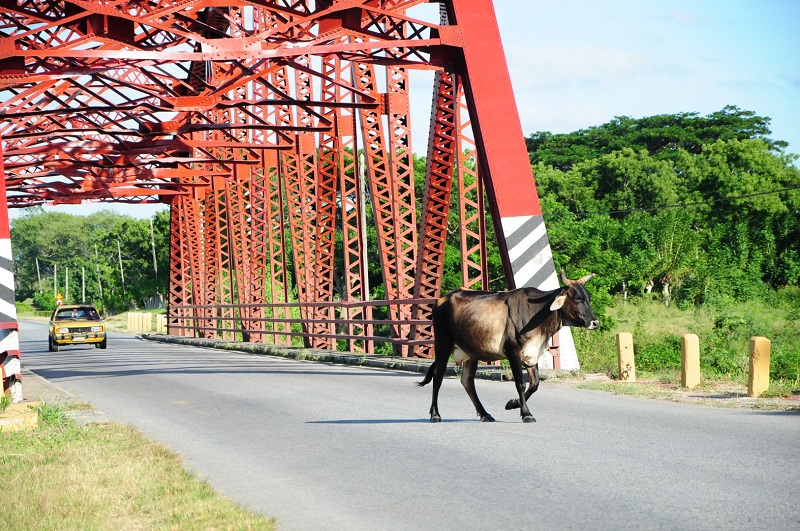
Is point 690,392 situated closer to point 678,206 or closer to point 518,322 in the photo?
point 518,322

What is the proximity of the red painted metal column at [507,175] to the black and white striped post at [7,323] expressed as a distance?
21.9 feet

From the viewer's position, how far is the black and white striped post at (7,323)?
13.9 metres

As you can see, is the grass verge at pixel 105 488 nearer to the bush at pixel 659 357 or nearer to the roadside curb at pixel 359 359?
the roadside curb at pixel 359 359

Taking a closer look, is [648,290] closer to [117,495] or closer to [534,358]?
[534,358]

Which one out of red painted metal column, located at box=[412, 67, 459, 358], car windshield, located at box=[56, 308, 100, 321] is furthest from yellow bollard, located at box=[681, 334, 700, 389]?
car windshield, located at box=[56, 308, 100, 321]

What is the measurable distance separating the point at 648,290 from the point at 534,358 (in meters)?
38.8

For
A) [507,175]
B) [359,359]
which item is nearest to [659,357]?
[359,359]

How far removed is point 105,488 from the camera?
728 cm

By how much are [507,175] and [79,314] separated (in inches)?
1037

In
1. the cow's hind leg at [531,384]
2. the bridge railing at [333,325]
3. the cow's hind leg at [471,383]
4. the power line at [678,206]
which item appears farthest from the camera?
the power line at [678,206]

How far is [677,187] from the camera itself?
57.9 m

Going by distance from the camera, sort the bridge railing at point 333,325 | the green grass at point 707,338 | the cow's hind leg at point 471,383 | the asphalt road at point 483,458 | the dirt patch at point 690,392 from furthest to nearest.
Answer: the bridge railing at point 333,325, the green grass at point 707,338, the dirt patch at point 690,392, the cow's hind leg at point 471,383, the asphalt road at point 483,458

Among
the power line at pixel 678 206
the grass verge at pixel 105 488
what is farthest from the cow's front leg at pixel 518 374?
the power line at pixel 678 206

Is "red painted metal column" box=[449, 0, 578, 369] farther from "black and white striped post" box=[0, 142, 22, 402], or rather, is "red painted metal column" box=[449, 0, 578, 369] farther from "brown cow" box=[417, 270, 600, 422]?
"black and white striped post" box=[0, 142, 22, 402]
